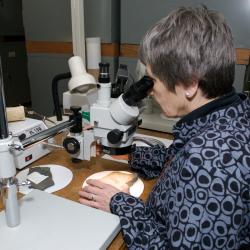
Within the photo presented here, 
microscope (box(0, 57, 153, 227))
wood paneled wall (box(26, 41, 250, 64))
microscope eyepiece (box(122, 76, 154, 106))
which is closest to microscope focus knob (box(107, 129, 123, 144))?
microscope (box(0, 57, 153, 227))

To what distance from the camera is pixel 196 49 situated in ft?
2.31

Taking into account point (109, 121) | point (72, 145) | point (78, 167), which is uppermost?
point (109, 121)

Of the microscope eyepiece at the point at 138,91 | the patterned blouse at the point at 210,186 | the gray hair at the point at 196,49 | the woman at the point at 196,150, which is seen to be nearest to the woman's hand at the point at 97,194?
the woman at the point at 196,150

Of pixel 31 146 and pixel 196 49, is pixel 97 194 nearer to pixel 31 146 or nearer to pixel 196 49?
pixel 31 146

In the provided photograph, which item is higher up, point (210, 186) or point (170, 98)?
point (170, 98)

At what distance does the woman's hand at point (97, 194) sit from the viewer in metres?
0.88

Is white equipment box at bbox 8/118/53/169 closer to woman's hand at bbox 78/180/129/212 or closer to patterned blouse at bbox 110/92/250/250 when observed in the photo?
woman's hand at bbox 78/180/129/212

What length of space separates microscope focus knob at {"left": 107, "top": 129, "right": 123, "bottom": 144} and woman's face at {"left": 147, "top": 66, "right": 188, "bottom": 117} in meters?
0.19

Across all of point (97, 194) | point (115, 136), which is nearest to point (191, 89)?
→ point (115, 136)

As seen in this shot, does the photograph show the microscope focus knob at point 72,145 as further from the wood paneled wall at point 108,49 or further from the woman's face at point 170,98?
the wood paneled wall at point 108,49

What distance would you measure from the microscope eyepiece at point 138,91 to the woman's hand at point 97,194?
291 millimetres

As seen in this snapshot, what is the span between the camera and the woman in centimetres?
60

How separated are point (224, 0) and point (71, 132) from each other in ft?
4.49

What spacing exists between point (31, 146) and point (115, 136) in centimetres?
38
